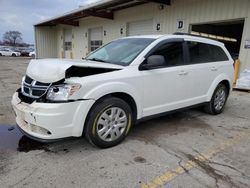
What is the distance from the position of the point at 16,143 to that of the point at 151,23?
10.4 m

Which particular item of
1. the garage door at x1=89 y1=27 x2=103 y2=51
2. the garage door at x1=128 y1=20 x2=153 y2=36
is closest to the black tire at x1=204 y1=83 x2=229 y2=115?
the garage door at x1=128 y1=20 x2=153 y2=36

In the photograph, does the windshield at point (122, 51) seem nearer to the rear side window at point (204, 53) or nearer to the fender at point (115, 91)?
the fender at point (115, 91)

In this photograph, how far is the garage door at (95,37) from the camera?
16859 mm

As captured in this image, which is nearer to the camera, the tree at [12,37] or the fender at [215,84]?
the fender at [215,84]

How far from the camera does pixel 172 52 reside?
395cm

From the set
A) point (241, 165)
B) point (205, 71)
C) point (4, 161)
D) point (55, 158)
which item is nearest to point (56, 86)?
point (55, 158)

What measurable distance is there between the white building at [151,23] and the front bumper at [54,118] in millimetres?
7561

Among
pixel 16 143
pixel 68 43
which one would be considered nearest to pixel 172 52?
pixel 16 143

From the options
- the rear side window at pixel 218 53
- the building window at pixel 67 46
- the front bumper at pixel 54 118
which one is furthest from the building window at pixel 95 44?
the front bumper at pixel 54 118

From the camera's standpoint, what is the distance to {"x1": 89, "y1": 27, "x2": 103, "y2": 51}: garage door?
16859mm

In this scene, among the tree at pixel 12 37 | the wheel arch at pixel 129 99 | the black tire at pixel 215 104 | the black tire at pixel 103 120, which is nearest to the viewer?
the black tire at pixel 103 120

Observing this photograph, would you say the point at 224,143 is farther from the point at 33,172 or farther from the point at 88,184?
the point at 33,172

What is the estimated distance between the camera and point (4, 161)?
2881 mm

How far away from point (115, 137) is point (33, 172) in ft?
3.96
